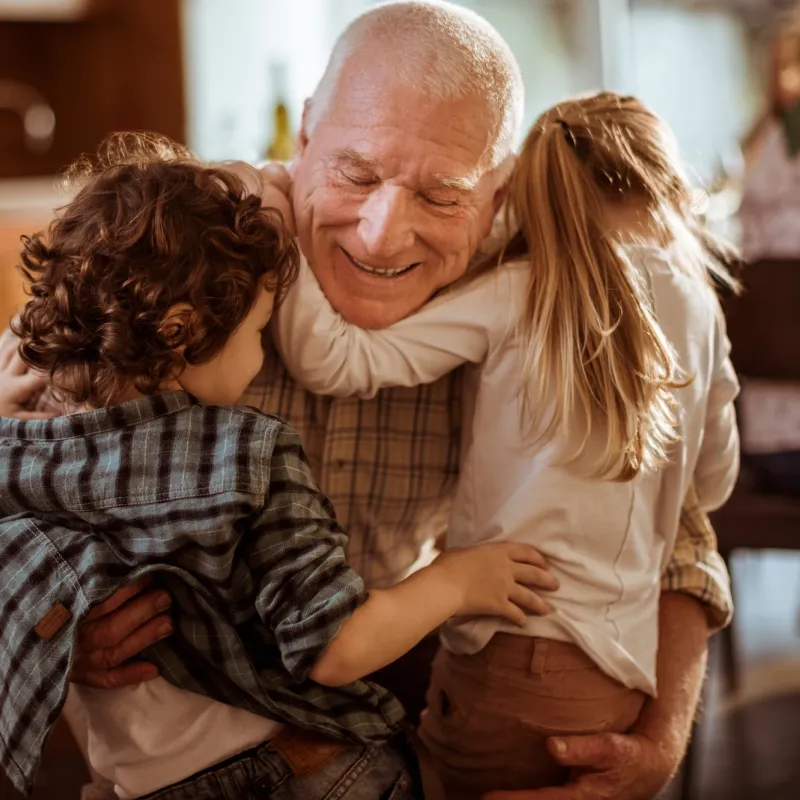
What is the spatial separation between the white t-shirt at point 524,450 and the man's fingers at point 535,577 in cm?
2

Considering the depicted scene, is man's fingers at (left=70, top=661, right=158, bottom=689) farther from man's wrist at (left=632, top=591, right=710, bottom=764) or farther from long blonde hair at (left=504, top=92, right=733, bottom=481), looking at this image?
man's wrist at (left=632, top=591, right=710, bottom=764)

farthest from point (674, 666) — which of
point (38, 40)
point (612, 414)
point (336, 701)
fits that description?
point (38, 40)

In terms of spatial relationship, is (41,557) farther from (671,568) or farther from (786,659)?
(786,659)

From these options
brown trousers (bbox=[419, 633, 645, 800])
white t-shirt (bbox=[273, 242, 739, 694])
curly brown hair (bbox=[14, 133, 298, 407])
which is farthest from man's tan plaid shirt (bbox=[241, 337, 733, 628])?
curly brown hair (bbox=[14, 133, 298, 407])

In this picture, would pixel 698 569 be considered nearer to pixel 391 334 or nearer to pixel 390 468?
pixel 390 468

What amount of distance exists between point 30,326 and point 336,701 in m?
0.50

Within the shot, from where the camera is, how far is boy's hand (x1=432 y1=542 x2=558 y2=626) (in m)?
1.25

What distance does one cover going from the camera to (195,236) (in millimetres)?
1118

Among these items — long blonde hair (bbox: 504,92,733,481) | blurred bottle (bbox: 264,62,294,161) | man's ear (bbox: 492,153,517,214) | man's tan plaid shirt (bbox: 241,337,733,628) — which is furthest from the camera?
blurred bottle (bbox: 264,62,294,161)

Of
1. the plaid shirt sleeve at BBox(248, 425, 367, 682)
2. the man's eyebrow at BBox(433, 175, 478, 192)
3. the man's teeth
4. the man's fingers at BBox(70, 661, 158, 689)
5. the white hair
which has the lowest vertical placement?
the man's fingers at BBox(70, 661, 158, 689)

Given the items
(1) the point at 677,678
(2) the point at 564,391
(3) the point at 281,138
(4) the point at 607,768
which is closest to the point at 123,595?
(2) the point at 564,391

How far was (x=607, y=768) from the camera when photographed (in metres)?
1.36

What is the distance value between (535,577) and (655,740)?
30 centimetres

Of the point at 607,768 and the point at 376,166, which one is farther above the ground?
the point at 376,166
